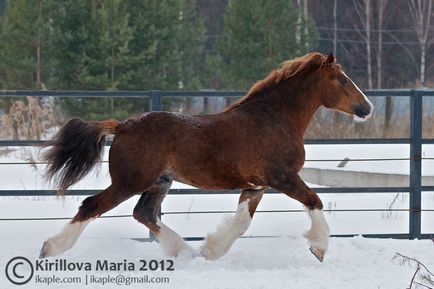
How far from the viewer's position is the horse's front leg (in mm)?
5812

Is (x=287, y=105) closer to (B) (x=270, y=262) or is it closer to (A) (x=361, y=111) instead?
(A) (x=361, y=111)

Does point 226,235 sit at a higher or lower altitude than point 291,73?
lower

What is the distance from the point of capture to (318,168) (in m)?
11.7

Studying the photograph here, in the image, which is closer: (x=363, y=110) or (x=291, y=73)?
(x=363, y=110)

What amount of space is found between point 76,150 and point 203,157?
93 cm

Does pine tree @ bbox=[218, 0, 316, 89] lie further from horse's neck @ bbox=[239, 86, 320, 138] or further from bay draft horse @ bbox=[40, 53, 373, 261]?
bay draft horse @ bbox=[40, 53, 373, 261]

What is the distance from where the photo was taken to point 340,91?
619cm

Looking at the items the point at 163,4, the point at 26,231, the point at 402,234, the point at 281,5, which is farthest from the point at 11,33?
the point at 402,234

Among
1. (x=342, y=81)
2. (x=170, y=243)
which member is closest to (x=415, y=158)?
(x=342, y=81)

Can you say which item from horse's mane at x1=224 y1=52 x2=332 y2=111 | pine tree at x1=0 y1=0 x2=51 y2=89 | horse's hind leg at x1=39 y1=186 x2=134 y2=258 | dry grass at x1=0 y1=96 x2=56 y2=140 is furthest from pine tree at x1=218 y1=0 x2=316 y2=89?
horse's hind leg at x1=39 y1=186 x2=134 y2=258

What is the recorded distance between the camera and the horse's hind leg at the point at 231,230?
237 inches

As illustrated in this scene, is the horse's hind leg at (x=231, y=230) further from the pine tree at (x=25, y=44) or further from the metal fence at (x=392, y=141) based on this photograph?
the pine tree at (x=25, y=44)

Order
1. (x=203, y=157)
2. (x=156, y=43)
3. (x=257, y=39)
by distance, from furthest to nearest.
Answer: (x=257, y=39), (x=156, y=43), (x=203, y=157)

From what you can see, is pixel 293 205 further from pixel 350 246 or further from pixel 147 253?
pixel 147 253
